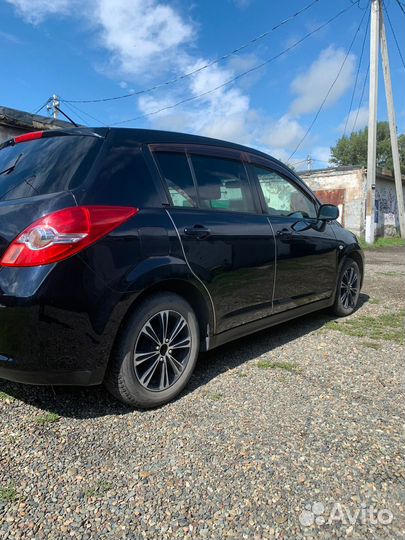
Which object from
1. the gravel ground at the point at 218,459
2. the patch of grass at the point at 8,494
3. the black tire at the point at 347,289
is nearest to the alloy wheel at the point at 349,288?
the black tire at the point at 347,289

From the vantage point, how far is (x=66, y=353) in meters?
2.31

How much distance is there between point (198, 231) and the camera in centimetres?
296

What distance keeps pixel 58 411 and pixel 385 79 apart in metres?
19.1

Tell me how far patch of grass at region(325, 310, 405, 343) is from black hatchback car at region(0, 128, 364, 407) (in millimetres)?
1184

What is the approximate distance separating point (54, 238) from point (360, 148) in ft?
173

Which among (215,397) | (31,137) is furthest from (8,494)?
Answer: (31,137)

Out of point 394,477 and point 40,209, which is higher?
point 40,209

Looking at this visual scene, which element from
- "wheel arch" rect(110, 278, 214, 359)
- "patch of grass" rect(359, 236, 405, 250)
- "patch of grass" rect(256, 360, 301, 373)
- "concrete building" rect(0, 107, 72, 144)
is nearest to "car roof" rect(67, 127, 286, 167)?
"wheel arch" rect(110, 278, 214, 359)

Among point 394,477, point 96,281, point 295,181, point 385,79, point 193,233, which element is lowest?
point 394,477

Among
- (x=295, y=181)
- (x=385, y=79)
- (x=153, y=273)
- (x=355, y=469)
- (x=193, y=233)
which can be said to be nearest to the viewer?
(x=355, y=469)

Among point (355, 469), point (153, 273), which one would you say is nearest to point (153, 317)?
point (153, 273)

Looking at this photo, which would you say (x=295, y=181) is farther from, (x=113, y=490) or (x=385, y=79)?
(x=385, y=79)

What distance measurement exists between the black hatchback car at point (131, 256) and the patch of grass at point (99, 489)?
564 mm

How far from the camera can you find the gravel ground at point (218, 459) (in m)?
1.82
